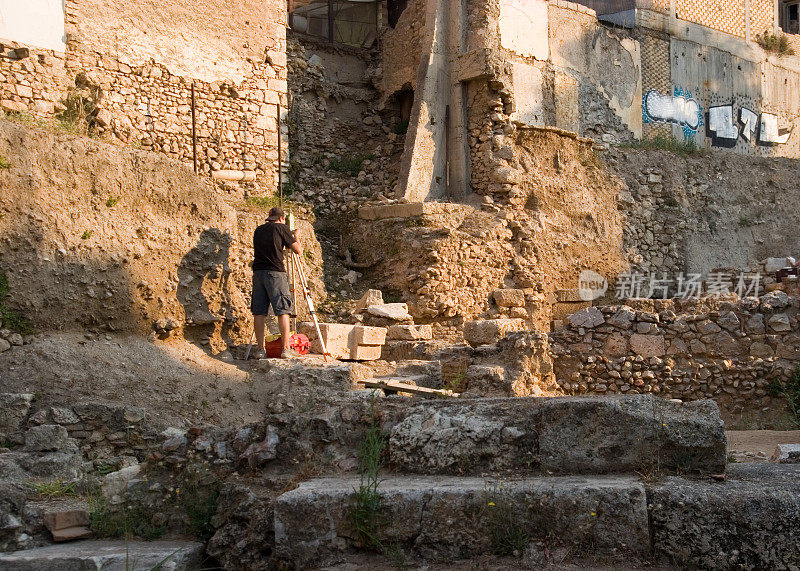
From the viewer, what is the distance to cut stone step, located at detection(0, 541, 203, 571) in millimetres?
4293

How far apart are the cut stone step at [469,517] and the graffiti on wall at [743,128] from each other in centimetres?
1988

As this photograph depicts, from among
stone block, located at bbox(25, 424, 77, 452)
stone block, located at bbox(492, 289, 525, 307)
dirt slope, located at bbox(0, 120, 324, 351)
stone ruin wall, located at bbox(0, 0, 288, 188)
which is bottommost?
stone block, located at bbox(25, 424, 77, 452)

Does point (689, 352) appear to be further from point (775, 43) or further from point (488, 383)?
point (775, 43)

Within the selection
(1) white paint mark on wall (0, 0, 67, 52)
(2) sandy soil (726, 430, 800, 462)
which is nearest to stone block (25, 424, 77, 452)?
(2) sandy soil (726, 430, 800, 462)

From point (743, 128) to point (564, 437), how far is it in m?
20.6

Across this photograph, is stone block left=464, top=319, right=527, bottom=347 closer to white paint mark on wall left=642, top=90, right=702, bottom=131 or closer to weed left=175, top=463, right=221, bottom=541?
weed left=175, top=463, right=221, bottom=541

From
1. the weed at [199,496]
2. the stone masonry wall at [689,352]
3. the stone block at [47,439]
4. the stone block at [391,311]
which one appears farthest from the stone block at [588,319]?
the weed at [199,496]

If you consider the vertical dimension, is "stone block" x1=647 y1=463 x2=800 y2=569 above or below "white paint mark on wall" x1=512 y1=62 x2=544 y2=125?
below

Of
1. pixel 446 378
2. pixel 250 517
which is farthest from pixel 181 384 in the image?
pixel 250 517

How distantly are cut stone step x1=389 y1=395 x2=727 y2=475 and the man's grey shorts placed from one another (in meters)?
5.08

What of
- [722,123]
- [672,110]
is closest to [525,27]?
[672,110]

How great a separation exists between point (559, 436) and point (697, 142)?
1921 centimetres

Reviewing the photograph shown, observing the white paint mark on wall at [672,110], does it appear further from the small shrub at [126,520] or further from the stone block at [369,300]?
the small shrub at [126,520]

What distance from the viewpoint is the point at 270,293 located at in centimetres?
987
